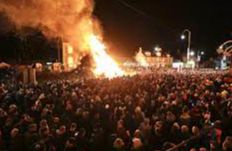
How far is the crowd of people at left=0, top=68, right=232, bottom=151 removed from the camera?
379 inches

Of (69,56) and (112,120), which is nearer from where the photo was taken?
(112,120)

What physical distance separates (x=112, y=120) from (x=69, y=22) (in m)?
21.0

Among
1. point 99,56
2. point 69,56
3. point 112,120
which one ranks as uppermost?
point 69,56

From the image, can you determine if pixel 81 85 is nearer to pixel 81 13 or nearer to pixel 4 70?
pixel 4 70

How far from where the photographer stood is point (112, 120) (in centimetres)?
1199

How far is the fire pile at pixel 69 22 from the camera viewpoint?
77.0 ft

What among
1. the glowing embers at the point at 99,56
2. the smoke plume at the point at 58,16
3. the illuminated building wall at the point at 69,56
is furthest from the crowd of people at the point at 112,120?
the illuminated building wall at the point at 69,56

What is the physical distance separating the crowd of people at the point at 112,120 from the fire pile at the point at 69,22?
652 cm

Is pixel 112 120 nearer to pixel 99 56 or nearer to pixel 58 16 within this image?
pixel 58 16

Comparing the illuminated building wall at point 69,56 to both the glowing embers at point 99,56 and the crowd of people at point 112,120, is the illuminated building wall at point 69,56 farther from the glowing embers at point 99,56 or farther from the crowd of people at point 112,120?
the crowd of people at point 112,120

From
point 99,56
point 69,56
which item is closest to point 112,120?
point 99,56

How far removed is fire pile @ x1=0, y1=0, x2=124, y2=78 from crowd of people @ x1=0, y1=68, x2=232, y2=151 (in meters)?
6.52

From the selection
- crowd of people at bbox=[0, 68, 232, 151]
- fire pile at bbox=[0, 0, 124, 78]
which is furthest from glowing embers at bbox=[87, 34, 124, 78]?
crowd of people at bbox=[0, 68, 232, 151]

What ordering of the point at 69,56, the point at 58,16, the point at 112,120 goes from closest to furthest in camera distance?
1. the point at 112,120
2. the point at 58,16
3. the point at 69,56
